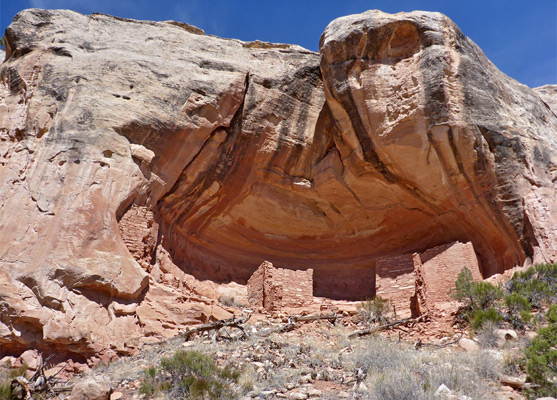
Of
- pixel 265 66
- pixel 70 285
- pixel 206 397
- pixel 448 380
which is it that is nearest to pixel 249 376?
pixel 206 397

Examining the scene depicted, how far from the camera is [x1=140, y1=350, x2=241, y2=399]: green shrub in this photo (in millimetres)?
6802

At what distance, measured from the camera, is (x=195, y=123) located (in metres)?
12.5

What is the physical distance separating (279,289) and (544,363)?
6.41 meters

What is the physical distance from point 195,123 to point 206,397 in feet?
23.4

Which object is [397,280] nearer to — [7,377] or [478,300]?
[478,300]

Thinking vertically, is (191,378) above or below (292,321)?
below

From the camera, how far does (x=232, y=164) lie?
13.4 meters

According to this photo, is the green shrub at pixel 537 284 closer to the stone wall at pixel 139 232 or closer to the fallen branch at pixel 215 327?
the fallen branch at pixel 215 327

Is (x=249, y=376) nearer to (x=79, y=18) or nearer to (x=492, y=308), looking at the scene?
(x=492, y=308)

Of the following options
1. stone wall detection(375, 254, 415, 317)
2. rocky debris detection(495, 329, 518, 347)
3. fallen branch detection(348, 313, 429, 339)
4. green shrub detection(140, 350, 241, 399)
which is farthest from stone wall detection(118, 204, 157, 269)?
rocky debris detection(495, 329, 518, 347)

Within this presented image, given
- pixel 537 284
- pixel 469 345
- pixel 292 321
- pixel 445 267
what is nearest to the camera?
pixel 469 345

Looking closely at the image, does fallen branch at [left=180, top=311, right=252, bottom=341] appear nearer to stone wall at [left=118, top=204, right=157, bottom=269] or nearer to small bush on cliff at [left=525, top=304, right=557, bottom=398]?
stone wall at [left=118, top=204, right=157, bottom=269]

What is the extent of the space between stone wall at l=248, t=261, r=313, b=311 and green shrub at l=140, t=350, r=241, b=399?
460 cm

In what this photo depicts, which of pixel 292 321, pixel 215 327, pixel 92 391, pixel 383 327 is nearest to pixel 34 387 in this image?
pixel 92 391
